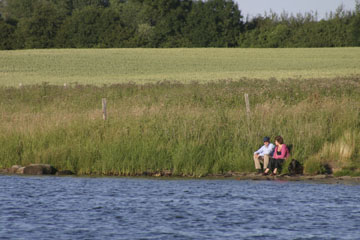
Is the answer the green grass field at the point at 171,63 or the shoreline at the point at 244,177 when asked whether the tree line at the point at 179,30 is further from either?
the shoreline at the point at 244,177

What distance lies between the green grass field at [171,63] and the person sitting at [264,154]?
33709mm

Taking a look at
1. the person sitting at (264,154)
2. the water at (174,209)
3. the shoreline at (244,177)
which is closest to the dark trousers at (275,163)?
the person sitting at (264,154)

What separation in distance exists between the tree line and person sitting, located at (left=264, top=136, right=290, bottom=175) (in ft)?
244

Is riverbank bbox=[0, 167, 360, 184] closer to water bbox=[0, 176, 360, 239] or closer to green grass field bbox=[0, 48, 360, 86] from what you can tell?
water bbox=[0, 176, 360, 239]

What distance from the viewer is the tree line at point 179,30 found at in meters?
94.3

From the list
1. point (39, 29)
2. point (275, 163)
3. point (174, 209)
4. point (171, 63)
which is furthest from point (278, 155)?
point (39, 29)

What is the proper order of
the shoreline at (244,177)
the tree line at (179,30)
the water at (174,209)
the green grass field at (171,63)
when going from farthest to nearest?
the tree line at (179,30) < the green grass field at (171,63) < the shoreline at (244,177) < the water at (174,209)

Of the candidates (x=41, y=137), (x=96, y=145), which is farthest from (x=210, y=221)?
(x=41, y=137)

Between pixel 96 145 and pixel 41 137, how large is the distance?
75.1 inches

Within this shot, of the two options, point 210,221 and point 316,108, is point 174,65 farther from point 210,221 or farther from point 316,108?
point 210,221

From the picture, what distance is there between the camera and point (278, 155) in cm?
1934

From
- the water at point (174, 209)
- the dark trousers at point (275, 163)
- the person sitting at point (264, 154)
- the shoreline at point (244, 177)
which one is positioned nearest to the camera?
the water at point (174, 209)

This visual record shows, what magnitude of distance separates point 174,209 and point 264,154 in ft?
16.3

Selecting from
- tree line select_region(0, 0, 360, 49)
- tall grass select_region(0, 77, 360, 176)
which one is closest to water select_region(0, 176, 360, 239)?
tall grass select_region(0, 77, 360, 176)
